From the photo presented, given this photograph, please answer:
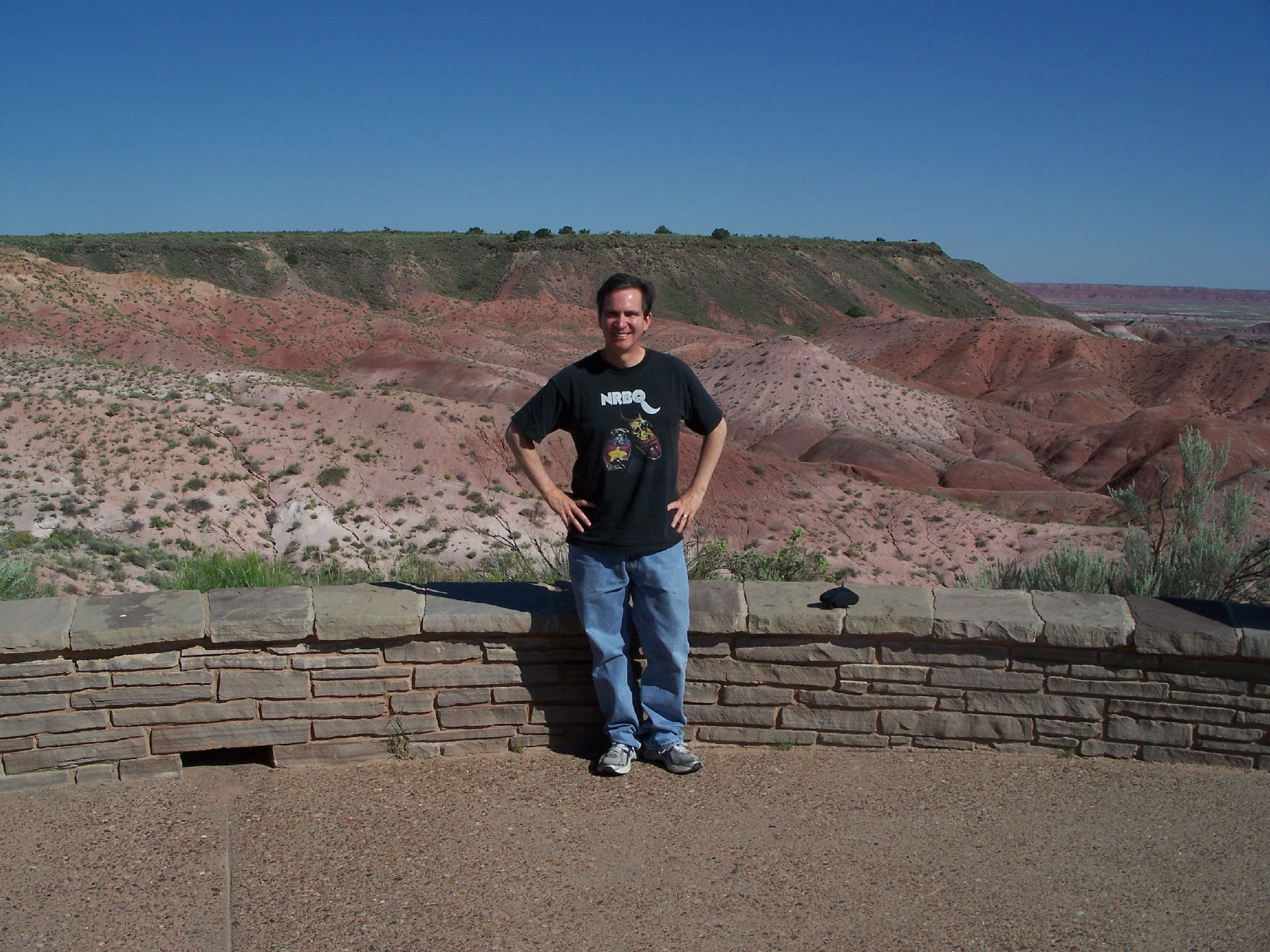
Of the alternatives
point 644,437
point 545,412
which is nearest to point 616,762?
point 644,437

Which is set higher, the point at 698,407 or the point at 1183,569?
the point at 698,407

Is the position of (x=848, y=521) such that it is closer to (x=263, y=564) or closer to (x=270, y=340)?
(x=263, y=564)

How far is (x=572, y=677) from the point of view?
3.65m

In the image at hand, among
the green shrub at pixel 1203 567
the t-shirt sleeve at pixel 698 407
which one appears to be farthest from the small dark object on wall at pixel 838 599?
the green shrub at pixel 1203 567

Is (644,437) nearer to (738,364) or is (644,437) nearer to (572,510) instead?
(572,510)

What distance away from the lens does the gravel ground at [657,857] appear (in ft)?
8.54

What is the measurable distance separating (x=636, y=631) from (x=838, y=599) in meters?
0.76

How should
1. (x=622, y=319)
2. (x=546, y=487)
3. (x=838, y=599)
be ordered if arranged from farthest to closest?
(x=838, y=599), (x=546, y=487), (x=622, y=319)

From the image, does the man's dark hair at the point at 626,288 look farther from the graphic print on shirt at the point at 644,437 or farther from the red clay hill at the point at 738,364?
the red clay hill at the point at 738,364

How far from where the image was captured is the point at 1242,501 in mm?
5965

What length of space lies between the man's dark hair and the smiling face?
1 cm

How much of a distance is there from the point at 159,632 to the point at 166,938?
1.08 metres

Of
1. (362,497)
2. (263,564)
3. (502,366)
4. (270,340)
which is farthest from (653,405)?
(270,340)

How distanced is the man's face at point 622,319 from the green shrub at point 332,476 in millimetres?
13130
